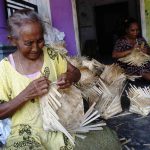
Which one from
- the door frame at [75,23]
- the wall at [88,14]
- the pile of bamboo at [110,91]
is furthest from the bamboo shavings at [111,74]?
the wall at [88,14]

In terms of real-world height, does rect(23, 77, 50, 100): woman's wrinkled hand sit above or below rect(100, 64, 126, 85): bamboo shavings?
above

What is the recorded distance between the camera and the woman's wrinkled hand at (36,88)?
7.06 feet

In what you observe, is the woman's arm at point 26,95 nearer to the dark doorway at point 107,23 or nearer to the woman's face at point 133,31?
the woman's face at point 133,31

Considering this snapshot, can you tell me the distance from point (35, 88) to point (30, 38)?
0.31 m

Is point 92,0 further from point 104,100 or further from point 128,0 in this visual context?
point 104,100

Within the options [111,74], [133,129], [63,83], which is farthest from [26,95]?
[111,74]

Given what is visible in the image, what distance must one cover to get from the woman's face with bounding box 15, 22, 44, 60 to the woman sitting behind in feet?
10.6

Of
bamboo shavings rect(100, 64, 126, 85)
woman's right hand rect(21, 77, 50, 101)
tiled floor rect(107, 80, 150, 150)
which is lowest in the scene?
tiled floor rect(107, 80, 150, 150)

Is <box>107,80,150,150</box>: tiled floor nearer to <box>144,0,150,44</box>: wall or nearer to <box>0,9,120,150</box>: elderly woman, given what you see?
<box>0,9,120,150</box>: elderly woman

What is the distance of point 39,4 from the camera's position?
5859mm

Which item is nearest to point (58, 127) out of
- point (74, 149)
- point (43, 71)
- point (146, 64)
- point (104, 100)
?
point (74, 149)

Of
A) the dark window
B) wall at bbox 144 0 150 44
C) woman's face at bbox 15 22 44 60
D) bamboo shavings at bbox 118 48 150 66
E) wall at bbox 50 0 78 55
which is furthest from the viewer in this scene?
wall at bbox 144 0 150 44

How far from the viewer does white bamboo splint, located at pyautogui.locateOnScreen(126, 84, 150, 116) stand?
3.87 metres

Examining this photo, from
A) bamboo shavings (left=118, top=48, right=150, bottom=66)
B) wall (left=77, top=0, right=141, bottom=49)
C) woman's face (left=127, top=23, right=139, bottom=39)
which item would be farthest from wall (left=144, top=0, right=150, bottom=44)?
wall (left=77, top=0, right=141, bottom=49)
